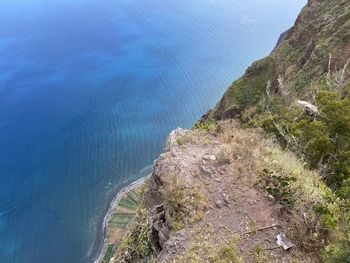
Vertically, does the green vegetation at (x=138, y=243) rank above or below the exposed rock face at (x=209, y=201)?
below

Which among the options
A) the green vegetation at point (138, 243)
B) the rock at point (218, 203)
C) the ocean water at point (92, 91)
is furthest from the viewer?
the ocean water at point (92, 91)

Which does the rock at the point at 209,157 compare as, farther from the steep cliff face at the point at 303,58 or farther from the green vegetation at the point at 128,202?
the green vegetation at the point at 128,202

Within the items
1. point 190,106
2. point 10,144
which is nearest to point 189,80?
point 190,106

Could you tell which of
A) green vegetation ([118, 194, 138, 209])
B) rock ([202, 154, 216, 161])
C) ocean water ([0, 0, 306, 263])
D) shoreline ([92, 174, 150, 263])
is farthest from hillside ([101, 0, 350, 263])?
ocean water ([0, 0, 306, 263])

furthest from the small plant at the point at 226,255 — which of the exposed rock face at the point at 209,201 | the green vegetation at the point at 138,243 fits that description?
the green vegetation at the point at 138,243

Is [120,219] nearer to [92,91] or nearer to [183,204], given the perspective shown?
[92,91]

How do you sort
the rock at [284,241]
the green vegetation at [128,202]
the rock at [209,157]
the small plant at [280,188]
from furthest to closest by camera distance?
the green vegetation at [128,202], the rock at [209,157], the small plant at [280,188], the rock at [284,241]
